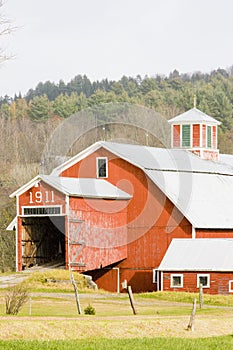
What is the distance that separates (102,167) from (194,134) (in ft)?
31.3

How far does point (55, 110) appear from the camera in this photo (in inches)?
5167

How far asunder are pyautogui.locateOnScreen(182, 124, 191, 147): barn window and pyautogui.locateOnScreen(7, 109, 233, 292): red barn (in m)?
4.79

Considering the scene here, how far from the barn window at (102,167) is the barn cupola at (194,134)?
8.41 metres

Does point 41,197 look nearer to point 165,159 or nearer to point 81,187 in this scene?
point 81,187

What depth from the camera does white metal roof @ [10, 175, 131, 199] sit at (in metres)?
45.8

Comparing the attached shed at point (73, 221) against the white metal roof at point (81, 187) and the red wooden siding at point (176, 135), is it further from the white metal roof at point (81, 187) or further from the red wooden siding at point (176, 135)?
the red wooden siding at point (176, 135)

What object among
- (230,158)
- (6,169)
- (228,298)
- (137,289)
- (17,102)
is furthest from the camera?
(17,102)

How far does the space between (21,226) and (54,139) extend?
5313 centimetres

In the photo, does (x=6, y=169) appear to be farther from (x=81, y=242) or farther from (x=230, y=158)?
(x=81, y=242)

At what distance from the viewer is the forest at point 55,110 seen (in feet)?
289

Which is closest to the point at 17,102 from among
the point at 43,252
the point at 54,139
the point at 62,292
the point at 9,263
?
the point at 54,139

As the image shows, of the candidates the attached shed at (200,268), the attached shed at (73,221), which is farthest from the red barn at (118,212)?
the attached shed at (200,268)

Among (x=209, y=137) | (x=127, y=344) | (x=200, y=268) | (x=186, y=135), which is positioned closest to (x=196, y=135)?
(x=186, y=135)

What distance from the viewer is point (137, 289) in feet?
162
